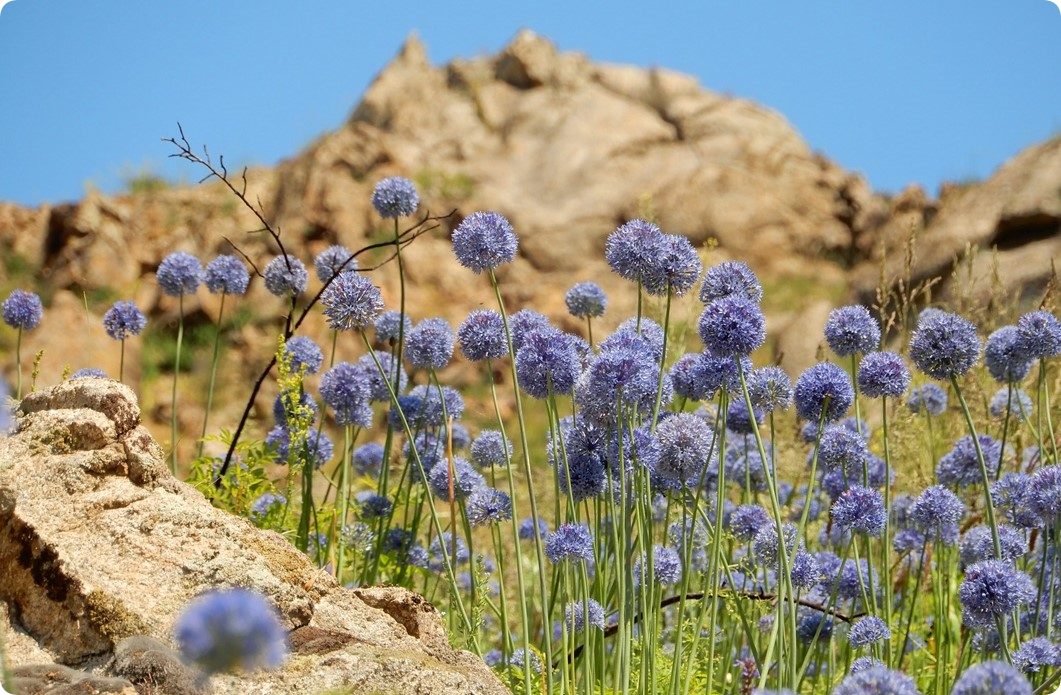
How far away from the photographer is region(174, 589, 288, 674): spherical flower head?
1.44 metres

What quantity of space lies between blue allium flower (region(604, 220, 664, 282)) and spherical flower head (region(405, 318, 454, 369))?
916mm

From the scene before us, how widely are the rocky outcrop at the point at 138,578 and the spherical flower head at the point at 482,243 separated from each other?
37.9 inches

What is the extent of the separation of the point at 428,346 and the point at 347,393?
0.43 metres

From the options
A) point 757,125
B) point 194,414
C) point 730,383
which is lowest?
point 730,383

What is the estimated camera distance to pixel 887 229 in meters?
18.6

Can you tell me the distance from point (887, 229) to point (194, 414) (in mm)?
11457

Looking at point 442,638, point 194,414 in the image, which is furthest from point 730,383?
point 194,414

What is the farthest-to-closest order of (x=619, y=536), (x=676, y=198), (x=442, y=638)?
1. (x=676, y=198)
2. (x=442, y=638)
3. (x=619, y=536)

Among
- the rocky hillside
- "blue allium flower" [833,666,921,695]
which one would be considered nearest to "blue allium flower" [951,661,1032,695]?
"blue allium flower" [833,666,921,695]

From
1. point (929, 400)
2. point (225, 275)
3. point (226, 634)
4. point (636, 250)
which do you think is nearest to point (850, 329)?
point (636, 250)

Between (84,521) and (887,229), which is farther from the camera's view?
(887,229)

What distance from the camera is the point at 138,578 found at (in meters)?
2.62

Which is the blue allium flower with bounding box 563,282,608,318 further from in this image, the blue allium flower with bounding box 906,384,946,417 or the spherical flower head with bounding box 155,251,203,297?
the blue allium flower with bounding box 906,384,946,417

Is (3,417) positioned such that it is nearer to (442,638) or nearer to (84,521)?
(84,521)
